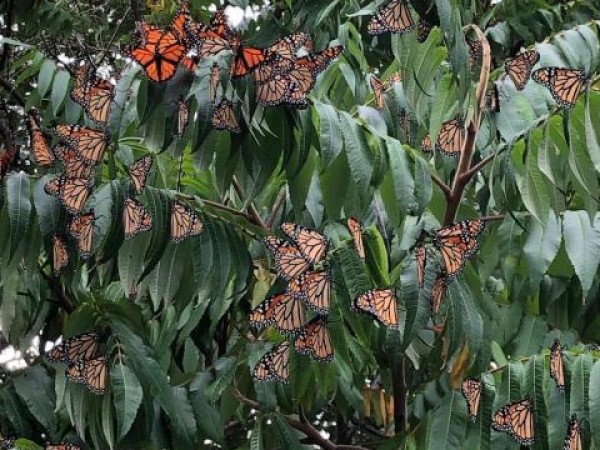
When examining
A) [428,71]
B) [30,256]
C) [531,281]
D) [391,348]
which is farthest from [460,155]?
[30,256]

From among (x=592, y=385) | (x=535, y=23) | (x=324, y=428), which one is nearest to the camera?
(x=592, y=385)

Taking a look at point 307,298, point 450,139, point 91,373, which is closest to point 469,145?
point 450,139

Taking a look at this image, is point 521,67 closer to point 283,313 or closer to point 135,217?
point 283,313

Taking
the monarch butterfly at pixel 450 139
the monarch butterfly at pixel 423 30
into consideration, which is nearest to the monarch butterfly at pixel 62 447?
the monarch butterfly at pixel 450 139

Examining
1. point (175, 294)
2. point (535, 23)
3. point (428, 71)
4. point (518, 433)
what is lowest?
point (518, 433)

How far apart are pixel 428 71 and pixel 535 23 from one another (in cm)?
201

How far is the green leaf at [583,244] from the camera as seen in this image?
91.6 inches

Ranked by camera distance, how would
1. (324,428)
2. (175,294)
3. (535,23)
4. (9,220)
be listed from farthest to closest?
(324,428), (535,23), (175,294), (9,220)

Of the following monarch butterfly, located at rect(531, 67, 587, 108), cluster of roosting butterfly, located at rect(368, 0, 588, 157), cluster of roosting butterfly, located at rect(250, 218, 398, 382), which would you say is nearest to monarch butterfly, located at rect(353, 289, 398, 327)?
cluster of roosting butterfly, located at rect(250, 218, 398, 382)

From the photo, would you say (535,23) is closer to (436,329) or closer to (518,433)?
(436,329)

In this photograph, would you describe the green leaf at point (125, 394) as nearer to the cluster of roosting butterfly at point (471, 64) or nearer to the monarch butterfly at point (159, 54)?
the monarch butterfly at point (159, 54)

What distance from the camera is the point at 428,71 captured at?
257 cm

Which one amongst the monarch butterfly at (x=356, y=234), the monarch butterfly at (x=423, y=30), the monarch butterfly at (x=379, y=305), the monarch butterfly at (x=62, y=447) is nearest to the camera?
the monarch butterfly at (x=379, y=305)

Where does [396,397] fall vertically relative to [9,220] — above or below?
below
